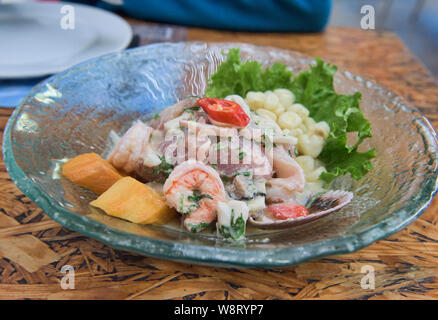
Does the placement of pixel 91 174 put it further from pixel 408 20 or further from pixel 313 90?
pixel 408 20

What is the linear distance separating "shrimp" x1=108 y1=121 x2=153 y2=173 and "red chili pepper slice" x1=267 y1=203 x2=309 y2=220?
0.54 m

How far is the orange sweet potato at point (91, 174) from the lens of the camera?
4.80 feet

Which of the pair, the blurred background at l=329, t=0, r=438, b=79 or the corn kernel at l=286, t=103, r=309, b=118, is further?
the blurred background at l=329, t=0, r=438, b=79

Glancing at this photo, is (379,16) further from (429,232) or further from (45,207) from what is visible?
(45,207)

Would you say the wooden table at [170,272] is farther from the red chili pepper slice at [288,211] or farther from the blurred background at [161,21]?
the blurred background at [161,21]

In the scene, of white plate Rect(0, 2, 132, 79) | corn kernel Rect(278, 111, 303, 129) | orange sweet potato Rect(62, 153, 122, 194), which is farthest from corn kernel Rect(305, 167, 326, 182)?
white plate Rect(0, 2, 132, 79)

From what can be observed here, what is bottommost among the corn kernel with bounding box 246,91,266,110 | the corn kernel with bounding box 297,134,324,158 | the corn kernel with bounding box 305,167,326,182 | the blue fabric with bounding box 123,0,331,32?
the corn kernel with bounding box 305,167,326,182

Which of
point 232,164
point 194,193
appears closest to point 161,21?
point 232,164

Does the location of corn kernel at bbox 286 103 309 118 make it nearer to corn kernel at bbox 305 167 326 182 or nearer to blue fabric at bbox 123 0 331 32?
corn kernel at bbox 305 167 326 182

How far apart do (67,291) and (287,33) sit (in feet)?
8.86

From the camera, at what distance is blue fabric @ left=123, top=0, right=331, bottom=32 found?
321 cm

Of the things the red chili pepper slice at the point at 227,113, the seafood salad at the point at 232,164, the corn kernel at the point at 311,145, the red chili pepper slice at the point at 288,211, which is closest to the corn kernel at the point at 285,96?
the seafood salad at the point at 232,164

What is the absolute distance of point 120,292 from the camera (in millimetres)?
1208

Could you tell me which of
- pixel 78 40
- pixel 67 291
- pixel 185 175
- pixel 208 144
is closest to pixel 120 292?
pixel 67 291
